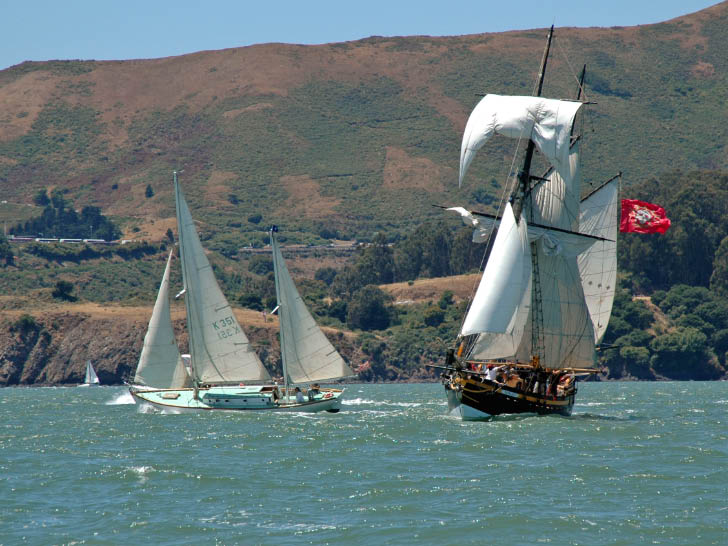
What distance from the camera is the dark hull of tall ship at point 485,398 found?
2234 inches

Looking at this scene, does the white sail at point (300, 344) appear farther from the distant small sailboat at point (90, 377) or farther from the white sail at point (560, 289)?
the distant small sailboat at point (90, 377)

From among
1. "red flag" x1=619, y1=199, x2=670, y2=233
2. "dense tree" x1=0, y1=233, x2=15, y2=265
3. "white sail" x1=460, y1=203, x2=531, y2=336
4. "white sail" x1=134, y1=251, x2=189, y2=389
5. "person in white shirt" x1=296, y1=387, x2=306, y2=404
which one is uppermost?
"dense tree" x1=0, y1=233, x2=15, y2=265

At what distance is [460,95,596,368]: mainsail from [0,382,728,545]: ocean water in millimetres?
4827

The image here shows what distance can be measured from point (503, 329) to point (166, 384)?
19.6 meters

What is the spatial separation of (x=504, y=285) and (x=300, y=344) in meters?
12.5

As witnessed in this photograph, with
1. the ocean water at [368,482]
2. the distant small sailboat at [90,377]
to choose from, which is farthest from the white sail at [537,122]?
the distant small sailboat at [90,377]

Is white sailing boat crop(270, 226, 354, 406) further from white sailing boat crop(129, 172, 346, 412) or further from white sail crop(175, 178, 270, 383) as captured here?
white sail crop(175, 178, 270, 383)

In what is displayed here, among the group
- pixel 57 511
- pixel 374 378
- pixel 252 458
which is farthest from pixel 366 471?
pixel 374 378

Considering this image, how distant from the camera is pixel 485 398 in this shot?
56.9m

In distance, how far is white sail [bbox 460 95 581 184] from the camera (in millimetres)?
60344

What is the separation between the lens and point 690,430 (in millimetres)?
53656

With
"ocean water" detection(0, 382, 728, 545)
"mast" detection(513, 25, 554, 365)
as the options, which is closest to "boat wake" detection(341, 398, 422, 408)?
"mast" detection(513, 25, 554, 365)

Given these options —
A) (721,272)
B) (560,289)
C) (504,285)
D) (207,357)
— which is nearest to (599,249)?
(560,289)

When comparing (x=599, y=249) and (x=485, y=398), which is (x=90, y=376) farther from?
(x=485, y=398)
